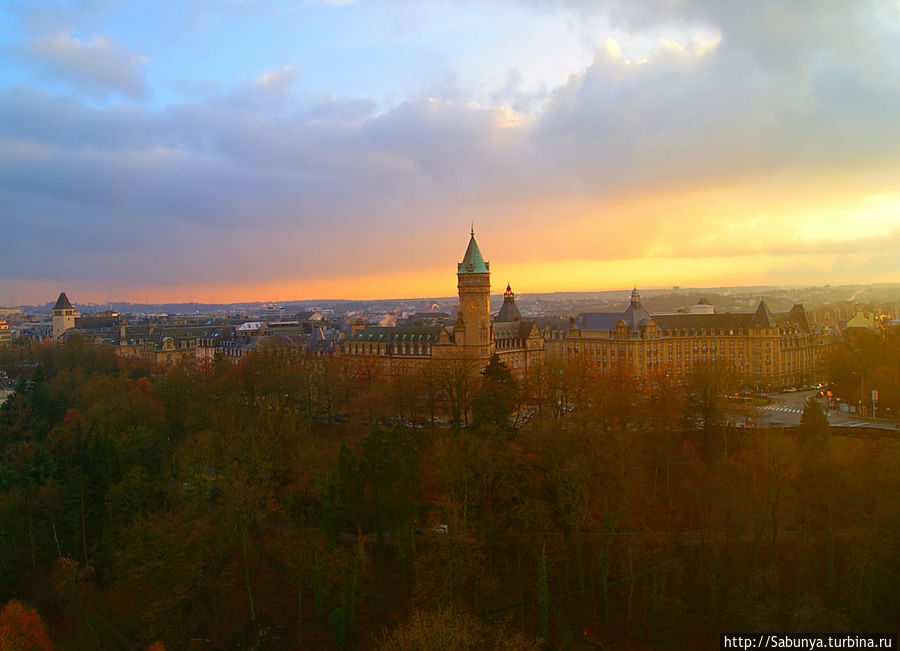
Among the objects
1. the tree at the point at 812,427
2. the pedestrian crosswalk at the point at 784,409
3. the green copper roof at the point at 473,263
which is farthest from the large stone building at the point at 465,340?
the tree at the point at 812,427

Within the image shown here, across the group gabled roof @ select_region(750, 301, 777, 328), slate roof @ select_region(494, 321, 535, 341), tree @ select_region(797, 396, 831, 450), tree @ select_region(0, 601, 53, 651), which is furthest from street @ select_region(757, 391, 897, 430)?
tree @ select_region(0, 601, 53, 651)

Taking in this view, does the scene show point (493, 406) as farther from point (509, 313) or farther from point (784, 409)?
point (509, 313)

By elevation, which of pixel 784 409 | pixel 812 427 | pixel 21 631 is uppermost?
pixel 812 427

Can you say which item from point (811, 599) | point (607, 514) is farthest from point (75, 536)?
point (811, 599)

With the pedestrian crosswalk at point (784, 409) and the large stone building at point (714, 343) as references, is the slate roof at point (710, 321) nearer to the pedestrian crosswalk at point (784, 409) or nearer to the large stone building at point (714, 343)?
the large stone building at point (714, 343)

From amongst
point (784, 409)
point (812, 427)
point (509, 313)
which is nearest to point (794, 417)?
point (784, 409)

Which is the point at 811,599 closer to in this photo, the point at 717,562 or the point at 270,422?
the point at 717,562

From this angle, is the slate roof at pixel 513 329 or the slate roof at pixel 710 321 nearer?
the slate roof at pixel 513 329
